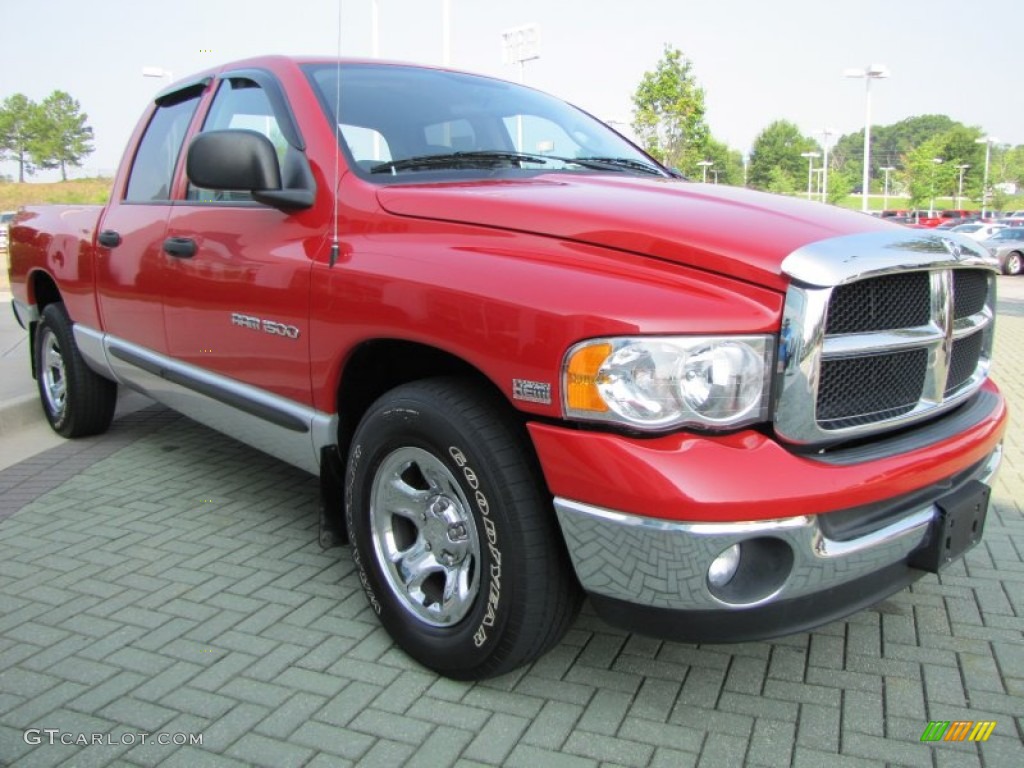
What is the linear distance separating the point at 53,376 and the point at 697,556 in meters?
4.76

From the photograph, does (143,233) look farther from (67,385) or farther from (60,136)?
(60,136)

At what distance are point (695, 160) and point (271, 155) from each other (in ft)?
96.3

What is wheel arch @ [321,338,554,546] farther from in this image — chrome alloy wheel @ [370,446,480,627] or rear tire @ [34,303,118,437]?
rear tire @ [34,303,118,437]

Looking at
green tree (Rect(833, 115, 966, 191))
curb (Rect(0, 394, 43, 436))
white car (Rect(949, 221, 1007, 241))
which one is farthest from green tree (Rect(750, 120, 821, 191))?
curb (Rect(0, 394, 43, 436))

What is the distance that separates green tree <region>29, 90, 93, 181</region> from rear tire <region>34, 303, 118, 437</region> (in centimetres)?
6248

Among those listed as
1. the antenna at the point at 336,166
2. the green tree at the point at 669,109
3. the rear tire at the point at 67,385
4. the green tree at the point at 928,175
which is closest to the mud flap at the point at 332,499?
the antenna at the point at 336,166

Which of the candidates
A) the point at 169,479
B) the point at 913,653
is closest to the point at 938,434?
the point at 913,653

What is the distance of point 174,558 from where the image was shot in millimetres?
3441

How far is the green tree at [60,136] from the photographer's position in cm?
6122

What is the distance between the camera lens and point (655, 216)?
7.34ft

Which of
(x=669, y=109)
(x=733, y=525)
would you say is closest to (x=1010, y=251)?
(x=669, y=109)

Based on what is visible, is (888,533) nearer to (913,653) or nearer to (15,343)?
(913,653)

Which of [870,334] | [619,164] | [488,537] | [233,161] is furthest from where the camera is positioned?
[619,164]

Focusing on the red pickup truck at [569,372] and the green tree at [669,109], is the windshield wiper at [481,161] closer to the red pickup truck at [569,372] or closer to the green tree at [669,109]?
the red pickup truck at [569,372]
